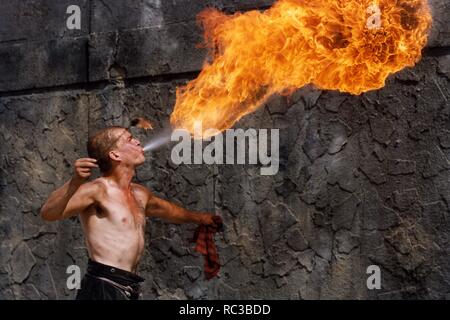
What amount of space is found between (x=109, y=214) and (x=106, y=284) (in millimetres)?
429

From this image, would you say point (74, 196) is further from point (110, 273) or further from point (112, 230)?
point (110, 273)

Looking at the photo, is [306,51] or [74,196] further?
[306,51]

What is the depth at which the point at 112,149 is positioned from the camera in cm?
546

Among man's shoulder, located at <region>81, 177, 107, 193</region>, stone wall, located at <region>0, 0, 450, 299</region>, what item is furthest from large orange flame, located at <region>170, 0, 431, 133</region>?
man's shoulder, located at <region>81, 177, 107, 193</region>

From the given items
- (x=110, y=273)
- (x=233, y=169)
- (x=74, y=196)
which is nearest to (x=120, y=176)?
(x=74, y=196)

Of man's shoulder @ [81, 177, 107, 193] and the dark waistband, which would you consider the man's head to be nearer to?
man's shoulder @ [81, 177, 107, 193]

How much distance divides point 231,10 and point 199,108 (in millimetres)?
885

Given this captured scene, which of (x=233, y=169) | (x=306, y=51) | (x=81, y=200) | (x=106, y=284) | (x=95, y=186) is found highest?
(x=306, y=51)

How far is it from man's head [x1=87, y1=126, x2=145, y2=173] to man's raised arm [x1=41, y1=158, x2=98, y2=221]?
20cm

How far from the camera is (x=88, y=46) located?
286 inches

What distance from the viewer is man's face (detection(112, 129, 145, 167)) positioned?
5484 millimetres

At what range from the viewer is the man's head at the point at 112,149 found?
546 cm

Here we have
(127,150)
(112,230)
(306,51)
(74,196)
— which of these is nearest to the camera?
(74,196)
